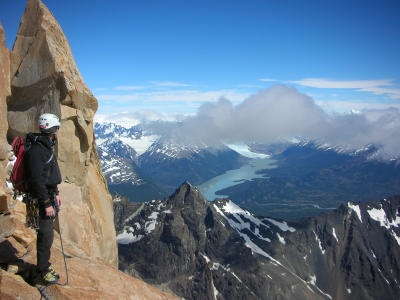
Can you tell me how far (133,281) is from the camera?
12859 millimetres

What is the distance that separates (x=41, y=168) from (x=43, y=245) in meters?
2.57

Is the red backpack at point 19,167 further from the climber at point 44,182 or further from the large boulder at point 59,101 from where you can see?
the large boulder at point 59,101

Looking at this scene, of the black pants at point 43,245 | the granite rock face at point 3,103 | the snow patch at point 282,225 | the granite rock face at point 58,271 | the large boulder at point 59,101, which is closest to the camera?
the granite rock face at point 58,271

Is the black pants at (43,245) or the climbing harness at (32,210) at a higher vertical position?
the climbing harness at (32,210)

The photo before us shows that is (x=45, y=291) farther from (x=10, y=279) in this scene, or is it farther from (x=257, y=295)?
(x=257, y=295)

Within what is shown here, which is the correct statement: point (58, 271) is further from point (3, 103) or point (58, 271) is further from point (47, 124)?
point (3, 103)

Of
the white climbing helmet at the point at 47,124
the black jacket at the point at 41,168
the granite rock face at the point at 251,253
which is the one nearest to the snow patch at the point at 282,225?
the granite rock face at the point at 251,253

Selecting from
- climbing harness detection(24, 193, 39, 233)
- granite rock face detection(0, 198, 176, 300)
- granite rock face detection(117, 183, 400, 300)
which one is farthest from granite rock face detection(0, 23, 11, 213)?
granite rock face detection(117, 183, 400, 300)

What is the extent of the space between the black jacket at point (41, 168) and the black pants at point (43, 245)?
0.72 metres

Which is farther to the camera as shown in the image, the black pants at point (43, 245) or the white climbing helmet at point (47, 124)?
the white climbing helmet at point (47, 124)

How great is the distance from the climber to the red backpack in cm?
16

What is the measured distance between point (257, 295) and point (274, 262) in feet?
116

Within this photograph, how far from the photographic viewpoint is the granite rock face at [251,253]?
111125 millimetres

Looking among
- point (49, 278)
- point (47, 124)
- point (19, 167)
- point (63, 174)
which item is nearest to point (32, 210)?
point (19, 167)
